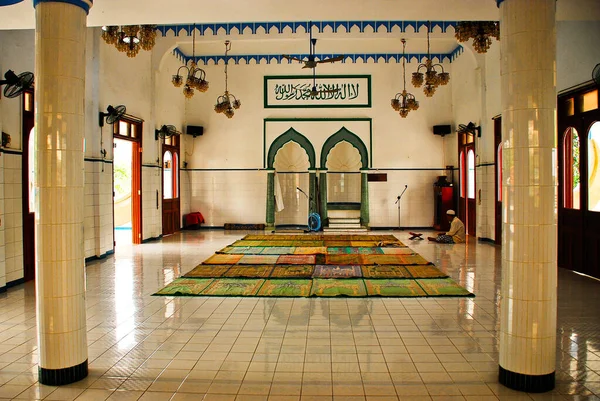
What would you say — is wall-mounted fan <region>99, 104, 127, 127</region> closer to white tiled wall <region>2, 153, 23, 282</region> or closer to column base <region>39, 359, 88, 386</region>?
white tiled wall <region>2, 153, 23, 282</region>

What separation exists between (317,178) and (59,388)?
1101cm

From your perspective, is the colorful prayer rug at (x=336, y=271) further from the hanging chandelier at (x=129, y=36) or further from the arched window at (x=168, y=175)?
the arched window at (x=168, y=175)

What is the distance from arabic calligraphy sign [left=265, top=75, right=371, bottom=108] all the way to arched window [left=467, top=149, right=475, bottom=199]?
10.6 ft

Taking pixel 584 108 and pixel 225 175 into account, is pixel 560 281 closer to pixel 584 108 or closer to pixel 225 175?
pixel 584 108

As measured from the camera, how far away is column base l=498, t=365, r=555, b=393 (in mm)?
3260

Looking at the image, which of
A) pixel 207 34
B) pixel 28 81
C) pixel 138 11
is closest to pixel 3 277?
pixel 28 81

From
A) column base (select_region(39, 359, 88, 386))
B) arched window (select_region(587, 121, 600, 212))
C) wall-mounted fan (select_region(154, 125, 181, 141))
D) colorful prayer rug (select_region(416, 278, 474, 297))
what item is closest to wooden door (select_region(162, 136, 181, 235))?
wall-mounted fan (select_region(154, 125, 181, 141))

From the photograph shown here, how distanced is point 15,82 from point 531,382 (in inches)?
256

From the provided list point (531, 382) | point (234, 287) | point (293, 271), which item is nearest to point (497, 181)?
point (293, 271)

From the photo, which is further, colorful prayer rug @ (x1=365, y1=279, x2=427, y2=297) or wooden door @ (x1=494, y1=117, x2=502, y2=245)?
wooden door @ (x1=494, y1=117, x2=502, y2=245)

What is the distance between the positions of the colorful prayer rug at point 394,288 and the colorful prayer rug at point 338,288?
0.12m

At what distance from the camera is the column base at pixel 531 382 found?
3.26m

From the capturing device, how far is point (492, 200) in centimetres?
1070

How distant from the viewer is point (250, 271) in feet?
24.4
